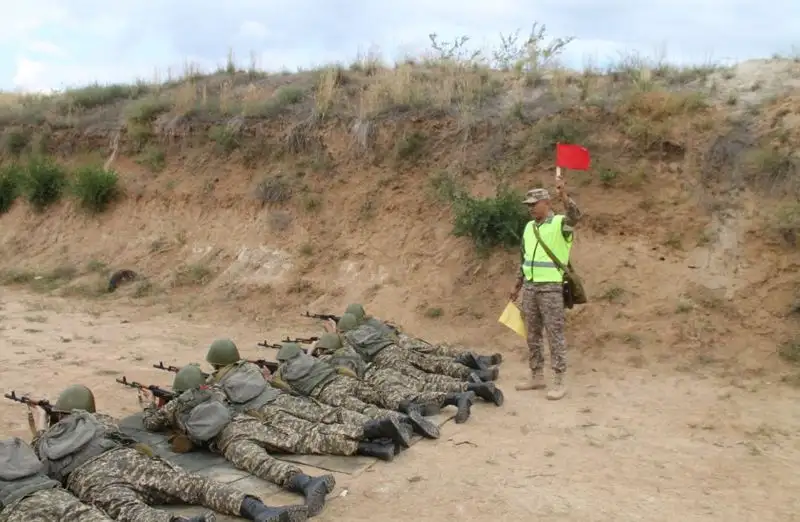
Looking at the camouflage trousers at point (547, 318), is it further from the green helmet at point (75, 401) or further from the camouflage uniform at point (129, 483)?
the green helmet at point (75, 401)

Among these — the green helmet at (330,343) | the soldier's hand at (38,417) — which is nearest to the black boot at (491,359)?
the green helmet at (330,343)

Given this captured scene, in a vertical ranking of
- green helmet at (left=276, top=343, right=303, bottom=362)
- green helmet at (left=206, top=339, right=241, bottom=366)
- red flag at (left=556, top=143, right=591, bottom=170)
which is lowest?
green helmet at (left=276, top=343, right=303, bottom=362)

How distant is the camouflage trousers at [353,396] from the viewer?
6220 mm

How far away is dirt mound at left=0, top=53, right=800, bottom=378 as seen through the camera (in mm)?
9281

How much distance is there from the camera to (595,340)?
355 inches

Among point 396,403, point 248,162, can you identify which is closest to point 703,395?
point 396,403

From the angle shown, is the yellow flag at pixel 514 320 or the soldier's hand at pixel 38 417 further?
the yellow flag at pixel 514 320

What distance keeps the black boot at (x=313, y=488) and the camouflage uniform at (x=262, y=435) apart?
0.48 metres

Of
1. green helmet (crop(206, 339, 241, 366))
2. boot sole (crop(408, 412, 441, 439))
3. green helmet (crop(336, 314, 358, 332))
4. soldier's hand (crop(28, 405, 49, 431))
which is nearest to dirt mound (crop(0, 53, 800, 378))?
green helmet (crop(336, 314, 358, 332))

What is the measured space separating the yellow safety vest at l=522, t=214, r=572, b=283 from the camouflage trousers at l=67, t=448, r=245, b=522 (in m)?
→ 3.87

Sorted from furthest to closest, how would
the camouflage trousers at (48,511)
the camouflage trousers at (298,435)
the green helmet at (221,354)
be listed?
the green helmet at (221,354) → the camouflage trousers at (298,435) → the camouflage trousers at (48,511)

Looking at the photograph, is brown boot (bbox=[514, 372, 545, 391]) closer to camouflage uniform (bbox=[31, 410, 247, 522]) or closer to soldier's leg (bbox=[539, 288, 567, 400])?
soldier's leg (bbox=[539, 288, 567, 400])

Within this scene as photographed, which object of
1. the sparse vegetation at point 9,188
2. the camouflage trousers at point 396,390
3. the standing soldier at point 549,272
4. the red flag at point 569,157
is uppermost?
the red flag at point 569,157

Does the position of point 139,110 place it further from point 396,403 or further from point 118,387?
point 396,403
